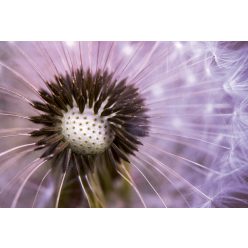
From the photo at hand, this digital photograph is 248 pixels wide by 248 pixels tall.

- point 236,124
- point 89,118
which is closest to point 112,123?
point 89,118

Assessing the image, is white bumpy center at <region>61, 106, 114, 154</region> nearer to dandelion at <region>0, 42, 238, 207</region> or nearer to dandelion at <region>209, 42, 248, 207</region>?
dandelion at <region>0, 42, 238, 207</region>

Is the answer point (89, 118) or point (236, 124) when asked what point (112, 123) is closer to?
point (89, 118)

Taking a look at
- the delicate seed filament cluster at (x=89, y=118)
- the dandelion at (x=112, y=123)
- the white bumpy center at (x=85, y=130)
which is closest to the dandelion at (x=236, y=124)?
the dandelion at (x=112, y=123)

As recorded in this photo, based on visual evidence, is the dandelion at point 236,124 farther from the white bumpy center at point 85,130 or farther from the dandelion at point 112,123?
the white bumpy center at point 85,130

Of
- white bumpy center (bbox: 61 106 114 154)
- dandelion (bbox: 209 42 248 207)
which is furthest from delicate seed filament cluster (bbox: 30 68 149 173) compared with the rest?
dandelion (bbox: 209 42 248 207)
